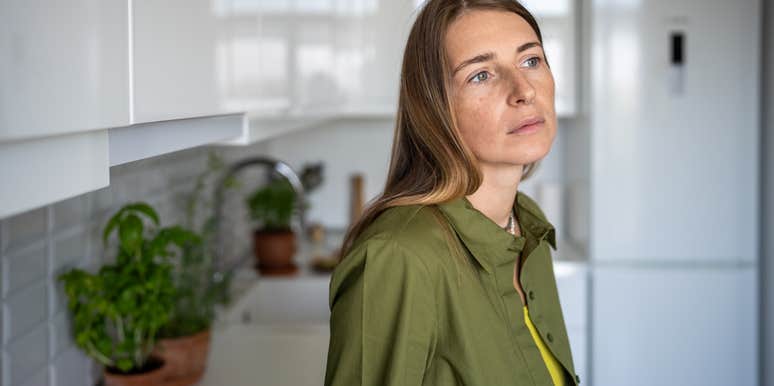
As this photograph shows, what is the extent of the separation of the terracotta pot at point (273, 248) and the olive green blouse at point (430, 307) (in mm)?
2055

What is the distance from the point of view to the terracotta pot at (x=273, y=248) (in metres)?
3.28

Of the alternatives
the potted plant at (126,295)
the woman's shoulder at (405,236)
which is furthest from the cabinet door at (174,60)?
the potted plant at (126,295)

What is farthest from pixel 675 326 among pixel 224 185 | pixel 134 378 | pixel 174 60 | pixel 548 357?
pixel 174 60

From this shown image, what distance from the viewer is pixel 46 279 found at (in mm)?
1631

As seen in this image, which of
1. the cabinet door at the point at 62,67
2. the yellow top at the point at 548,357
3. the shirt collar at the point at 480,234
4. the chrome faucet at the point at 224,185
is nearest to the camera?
the cabinet door at the point at 62,67

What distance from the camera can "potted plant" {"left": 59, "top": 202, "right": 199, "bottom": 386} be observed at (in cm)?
158

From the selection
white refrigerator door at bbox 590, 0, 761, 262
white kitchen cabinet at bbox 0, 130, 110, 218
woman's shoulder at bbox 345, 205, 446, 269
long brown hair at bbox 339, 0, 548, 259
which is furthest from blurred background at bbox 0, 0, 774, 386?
white kitchen cabinet at bbox 0, 130, 110, 218

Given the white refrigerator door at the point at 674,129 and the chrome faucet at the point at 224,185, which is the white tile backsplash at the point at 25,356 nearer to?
the chrome faucet at the point at 224,185

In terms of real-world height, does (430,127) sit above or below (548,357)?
above

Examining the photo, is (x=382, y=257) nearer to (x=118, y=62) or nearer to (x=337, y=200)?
(x=118, y=62)

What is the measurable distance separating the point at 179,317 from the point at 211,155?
0.72 metres

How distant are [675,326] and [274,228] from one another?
1.47m

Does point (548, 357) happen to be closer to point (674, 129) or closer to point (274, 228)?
point (674, 129)

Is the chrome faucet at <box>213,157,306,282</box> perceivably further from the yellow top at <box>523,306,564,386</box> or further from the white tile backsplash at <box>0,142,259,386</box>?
the yellow top at <box>523,306,564,386</box>
